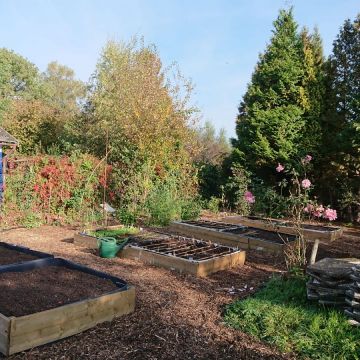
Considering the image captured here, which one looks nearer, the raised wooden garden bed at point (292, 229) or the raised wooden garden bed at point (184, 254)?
the raised wooden garden bed at point (184, 254)

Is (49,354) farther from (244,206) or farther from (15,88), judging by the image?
(15,88)

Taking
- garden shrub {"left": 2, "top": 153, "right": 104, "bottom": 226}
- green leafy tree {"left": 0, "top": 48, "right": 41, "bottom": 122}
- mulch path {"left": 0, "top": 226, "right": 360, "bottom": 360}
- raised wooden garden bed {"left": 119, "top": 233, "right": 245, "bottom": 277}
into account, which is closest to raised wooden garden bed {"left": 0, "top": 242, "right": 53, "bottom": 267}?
mulch path {"left": 0, "top": 226, "right": 360, "bottom": 360}

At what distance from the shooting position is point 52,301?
3.64m

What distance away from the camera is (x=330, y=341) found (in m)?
3.26

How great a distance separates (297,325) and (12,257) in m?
3.71

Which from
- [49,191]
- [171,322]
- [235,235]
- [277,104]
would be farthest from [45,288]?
[277,104]

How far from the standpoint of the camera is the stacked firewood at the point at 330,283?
385cm

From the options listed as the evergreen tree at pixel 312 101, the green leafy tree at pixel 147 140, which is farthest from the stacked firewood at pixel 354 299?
the evergreen tree at pixel 312 101

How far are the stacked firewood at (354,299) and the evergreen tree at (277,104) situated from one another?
7955mm

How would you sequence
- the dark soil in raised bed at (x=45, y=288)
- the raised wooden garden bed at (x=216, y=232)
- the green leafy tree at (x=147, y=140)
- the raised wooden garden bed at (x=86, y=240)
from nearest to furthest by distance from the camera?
the dark soil in raised bed at (x=45, y=288)
the raised wooden garden bed at (x=86, y=240)
the raised wooden garden bed at (x=216, y=232)
the green leafy tree at (x=147, y=140)

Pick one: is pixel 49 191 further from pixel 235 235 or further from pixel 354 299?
pixel 354 299

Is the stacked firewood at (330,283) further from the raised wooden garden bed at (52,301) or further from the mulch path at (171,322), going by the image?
the raised wooden garden bed at (52,301)

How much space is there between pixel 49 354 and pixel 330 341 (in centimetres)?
227

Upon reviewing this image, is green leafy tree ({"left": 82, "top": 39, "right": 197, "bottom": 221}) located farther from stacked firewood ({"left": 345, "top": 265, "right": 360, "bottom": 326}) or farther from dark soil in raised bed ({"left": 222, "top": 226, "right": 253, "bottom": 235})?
stacked firewood ({"left": 345, "top": 265, "right": 360, "bottom": 326})
